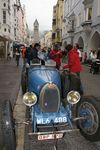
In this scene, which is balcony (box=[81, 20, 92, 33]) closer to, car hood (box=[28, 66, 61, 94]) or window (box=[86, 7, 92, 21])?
window (box=[86, 7, 92, 21])

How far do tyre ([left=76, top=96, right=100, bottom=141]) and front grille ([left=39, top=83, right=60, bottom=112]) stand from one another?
21.0 inches

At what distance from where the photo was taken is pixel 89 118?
211 inches

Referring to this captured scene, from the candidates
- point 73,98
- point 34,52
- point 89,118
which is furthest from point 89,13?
point 89,118

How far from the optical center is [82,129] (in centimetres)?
557

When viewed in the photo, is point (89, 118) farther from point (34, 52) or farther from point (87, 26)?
point (87, 26)

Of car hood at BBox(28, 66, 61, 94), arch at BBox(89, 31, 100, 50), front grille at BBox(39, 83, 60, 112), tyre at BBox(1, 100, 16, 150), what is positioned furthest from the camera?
arch at BBox(89, 31, 100, 50)

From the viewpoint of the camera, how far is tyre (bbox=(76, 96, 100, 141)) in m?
5.20

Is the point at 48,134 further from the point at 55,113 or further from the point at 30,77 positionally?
the point at 30,77

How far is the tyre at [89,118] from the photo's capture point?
5.20 meters

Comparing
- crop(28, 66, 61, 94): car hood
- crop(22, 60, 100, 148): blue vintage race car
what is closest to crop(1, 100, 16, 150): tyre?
crop(22, 60, 100, 148): blue vintage race car

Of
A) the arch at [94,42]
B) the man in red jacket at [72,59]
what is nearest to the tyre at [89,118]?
the man in red jacket at [72,59]

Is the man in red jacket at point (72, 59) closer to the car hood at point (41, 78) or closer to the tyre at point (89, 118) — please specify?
the car hood at point (41, 78)

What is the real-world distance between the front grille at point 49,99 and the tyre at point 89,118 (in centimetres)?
53

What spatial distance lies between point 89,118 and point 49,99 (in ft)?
2.58
